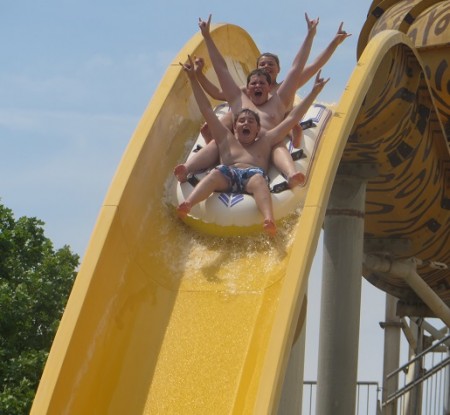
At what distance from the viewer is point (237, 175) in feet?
23.6

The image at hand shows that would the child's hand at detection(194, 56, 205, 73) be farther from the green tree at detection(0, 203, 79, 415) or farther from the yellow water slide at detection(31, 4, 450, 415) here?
the green tree at detection(0, 203, 79, 415)

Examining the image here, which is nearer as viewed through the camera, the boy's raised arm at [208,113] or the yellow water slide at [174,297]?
the yellow water slide at [174,297]

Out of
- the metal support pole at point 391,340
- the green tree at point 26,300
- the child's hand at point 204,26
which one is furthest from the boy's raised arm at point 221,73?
the metal support pole at point 391,340

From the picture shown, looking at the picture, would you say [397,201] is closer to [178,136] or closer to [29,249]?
[178,136]

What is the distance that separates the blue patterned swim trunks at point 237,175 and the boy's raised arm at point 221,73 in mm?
923

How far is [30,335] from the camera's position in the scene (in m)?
11.9

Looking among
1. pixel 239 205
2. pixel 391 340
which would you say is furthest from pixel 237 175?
pixel 391 340

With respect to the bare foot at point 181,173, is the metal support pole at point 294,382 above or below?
below

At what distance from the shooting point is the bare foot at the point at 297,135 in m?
7.55

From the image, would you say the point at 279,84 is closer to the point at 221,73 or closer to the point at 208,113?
the point at 221,73

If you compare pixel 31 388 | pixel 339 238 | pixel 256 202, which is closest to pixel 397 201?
pixel 339 238

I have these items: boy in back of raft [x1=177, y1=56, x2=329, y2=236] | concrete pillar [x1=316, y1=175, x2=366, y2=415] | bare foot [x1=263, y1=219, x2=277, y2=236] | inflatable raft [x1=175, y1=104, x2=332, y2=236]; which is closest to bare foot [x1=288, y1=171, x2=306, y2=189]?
inflatable raft [x1=175, y1=104, x2=332, y2=236]

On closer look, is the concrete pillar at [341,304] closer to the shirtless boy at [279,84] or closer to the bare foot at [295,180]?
the shirtless boy at [279,84]

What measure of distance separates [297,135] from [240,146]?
0.39 meters
